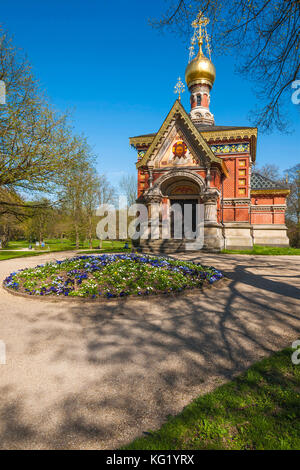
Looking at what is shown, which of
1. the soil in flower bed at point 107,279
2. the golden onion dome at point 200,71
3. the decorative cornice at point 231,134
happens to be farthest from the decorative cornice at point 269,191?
the soil in flower bed at point 107,279

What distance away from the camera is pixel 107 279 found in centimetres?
726

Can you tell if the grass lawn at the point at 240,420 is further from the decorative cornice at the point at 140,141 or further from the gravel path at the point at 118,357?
the decorative cornice at the point at 140,141

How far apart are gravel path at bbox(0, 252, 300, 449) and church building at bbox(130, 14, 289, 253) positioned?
12493 millimetres

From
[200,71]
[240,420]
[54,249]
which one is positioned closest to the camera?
[240,420]

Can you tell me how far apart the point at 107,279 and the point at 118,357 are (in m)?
3.75

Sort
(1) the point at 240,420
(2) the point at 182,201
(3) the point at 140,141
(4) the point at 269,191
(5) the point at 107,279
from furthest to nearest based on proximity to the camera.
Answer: (4) the point at 269,191, (3) the point at 140,141, (2) the point at 182,201, (5) the point at 107,279, (1) the point at 240,420

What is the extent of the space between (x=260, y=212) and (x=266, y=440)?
25724 mm

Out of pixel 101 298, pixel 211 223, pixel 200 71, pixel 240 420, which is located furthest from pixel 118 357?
pixel 200 71

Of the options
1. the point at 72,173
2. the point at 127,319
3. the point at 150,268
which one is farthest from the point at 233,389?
the point at 72,173

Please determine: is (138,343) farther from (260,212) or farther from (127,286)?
(260,212)

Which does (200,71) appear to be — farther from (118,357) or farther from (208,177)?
(118,357)

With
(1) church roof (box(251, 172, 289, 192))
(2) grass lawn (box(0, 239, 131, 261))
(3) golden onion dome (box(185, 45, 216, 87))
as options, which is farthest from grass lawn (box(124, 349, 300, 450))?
(3) golden onion dome (box(185, 45, 216, 87))

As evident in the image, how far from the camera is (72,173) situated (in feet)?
42.9

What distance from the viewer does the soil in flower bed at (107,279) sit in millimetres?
6733
